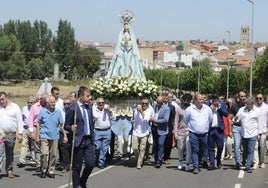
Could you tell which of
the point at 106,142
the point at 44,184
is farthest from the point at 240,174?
the point at 44,184

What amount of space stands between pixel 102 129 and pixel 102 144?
0.38 m

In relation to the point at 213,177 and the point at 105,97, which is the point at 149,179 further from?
the point at 105,97

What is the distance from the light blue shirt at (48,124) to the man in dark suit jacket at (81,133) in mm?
2680

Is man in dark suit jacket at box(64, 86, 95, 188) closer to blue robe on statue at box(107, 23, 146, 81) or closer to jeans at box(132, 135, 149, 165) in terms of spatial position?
jeans at box(132, 135, 149, 165)

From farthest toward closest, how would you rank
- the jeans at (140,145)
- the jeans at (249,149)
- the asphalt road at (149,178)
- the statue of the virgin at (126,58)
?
the statue of the virgin at (126,58), the jeans at (140,145), the jeans at (249,149), the asphalt road at (149,178)

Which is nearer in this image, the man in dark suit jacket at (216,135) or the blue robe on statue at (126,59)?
the man in dark suit jacket at (216,135)

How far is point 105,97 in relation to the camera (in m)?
17.2

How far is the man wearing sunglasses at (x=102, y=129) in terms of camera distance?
1578 centimetres

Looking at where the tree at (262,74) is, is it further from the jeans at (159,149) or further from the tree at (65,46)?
the tree at (65,46)

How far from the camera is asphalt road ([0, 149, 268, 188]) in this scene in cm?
1298

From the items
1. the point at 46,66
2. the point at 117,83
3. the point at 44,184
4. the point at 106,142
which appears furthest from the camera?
the point at 46,66

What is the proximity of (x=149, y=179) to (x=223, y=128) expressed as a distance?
3.19 metres

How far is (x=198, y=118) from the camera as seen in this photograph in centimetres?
1513

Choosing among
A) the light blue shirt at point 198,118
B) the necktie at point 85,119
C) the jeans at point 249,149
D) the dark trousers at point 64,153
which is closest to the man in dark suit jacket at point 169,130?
the light blue shirt at point 198,118
